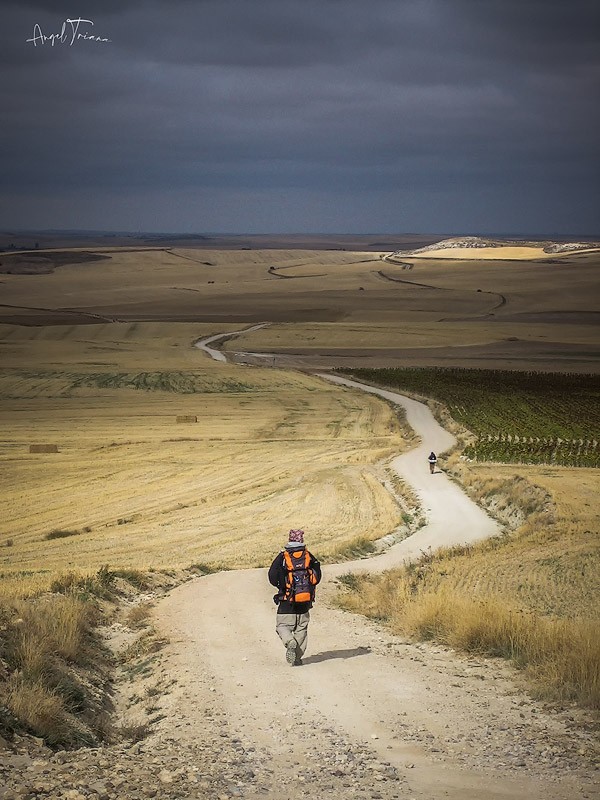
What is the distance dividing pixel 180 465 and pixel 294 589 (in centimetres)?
3280

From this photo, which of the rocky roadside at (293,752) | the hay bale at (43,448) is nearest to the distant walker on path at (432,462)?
the hay bale at (43,448)

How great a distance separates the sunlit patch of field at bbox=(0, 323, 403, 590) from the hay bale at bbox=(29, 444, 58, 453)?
0.51 m

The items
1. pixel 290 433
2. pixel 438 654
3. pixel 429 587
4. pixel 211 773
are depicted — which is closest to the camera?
pixel 211 773

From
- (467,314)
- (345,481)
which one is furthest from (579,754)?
(467,314)

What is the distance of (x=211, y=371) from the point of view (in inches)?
3401

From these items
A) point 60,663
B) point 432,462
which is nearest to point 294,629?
point 60,663

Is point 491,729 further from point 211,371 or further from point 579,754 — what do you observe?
point 211,371

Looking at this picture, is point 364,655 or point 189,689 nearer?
point 189,689

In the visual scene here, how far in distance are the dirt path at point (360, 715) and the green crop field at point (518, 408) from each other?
1328 inches

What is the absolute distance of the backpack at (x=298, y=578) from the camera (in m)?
13.0

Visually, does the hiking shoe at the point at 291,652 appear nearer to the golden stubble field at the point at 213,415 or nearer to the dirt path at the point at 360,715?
the dirt path at the point at 360,715

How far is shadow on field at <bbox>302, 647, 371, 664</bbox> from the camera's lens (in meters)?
13.5

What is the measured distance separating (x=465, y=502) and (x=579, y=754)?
26973 mm

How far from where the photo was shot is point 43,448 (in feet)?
160
